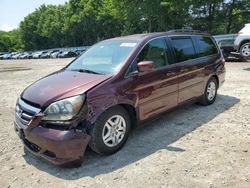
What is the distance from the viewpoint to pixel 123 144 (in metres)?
4.51

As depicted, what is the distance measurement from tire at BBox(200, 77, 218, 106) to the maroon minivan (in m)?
0.46

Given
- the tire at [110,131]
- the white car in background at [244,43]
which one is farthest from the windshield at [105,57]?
the white car in background at [244,43]

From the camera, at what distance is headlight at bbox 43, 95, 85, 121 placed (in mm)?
3850

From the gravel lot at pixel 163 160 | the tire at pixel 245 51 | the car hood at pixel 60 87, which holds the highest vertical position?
the car hood at pixel 60 87

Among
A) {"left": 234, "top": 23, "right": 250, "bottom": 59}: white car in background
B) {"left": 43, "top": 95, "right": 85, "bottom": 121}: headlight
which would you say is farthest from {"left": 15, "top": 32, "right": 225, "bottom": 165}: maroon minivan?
{"left": 234, "top": 23, "right": 250, "bottom": 59}: white car in background

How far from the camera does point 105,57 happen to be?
16.4 feet

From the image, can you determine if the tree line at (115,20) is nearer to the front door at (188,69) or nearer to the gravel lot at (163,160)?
the front door at (188,69)

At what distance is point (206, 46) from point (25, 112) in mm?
4277

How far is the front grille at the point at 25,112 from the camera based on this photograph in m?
4.04

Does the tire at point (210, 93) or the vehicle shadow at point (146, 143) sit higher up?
the tire at point (210, 93)

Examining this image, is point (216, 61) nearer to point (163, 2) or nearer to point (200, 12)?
point (163, 2)

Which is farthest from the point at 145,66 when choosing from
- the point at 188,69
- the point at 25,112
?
the point at 25,112

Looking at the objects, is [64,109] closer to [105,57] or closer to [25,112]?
[25,112]

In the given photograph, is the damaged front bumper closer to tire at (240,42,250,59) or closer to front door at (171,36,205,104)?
front door at (171,36,205,104)
